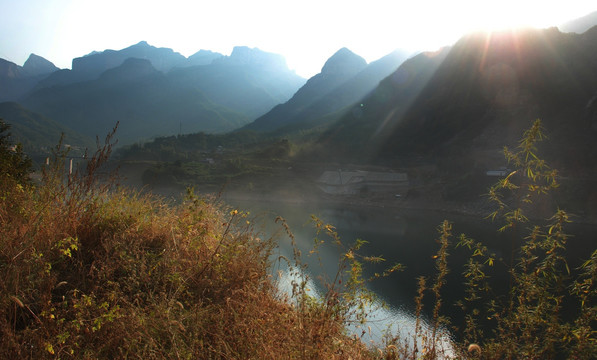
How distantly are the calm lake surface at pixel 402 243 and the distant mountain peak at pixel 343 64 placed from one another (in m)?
115

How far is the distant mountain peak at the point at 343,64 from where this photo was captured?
148 meters

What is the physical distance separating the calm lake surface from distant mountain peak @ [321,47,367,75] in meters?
115

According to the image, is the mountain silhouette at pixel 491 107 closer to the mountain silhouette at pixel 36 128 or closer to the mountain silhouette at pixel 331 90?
the mountain silhouette at pixel 331 90

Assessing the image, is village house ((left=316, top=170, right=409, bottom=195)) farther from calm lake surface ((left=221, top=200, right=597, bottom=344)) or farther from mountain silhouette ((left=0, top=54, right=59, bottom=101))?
mountain silhouette ((left=0, top=54, right=59, bottom=101))

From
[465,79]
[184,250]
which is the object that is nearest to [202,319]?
[184,250]

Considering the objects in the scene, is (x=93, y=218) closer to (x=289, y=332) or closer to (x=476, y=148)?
(x=289, y=332)

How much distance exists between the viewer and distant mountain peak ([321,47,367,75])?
14788cm

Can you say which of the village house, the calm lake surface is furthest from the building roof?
the calm lake surface

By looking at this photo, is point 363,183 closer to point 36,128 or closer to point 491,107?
point 491,107

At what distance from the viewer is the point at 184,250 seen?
9.32ft

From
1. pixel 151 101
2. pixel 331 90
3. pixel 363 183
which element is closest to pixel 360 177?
pixel 363 183

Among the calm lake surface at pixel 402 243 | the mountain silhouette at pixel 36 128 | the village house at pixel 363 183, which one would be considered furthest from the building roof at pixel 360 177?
the mountain silhouette at pixel 36 128

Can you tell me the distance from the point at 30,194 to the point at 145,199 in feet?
3.86

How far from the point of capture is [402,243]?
82.5 ft
